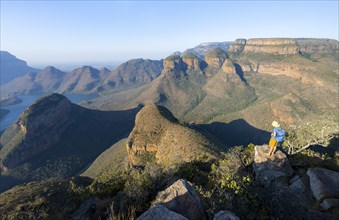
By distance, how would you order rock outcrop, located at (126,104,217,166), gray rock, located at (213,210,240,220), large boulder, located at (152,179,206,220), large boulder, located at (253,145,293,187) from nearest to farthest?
gray rock, located at (213,210,240,220) < large boulder, located at (152,179,206,220) < large boulder, located at (253,145,293,187) < rock outcrop, located at (126,104,217,166)

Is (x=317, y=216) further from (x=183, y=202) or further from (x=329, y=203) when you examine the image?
(x=183, y=202)

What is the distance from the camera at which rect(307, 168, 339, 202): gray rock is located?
14.6 meters

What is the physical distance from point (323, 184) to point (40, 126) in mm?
138443

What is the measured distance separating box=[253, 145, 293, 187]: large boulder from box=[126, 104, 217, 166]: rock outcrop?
3184 centimetres

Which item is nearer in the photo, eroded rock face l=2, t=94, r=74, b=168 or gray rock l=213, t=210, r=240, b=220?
gray rock l=213, t=210, r=240, b=220

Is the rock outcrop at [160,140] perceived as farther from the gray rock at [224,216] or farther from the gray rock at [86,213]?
the gray rock at [224,216]

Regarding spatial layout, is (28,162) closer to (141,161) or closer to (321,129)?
(141,161)

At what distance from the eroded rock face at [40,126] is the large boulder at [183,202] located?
12587 centimetres

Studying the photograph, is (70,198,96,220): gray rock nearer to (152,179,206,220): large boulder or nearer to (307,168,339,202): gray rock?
(152,179,206,220): large boulder

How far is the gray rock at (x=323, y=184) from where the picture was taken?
14570 millimetres

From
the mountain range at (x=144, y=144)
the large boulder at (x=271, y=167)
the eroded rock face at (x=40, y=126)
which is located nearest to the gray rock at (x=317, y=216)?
the mountain range at (x=144, y=144)

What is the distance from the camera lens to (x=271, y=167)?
1772 cm

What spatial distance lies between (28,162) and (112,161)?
5367cm

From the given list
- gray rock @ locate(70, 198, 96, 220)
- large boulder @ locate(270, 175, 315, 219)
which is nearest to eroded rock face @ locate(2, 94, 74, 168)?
gray rock @ locate(70, 198, 96, 220)
